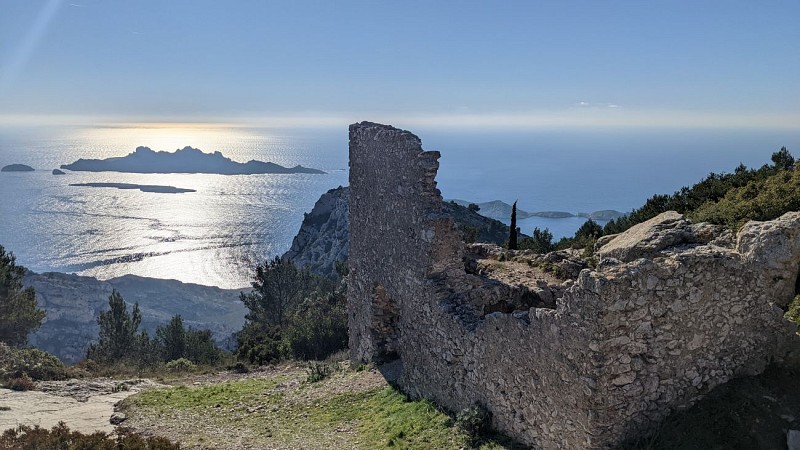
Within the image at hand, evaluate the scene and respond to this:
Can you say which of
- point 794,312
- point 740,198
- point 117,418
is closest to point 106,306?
point 117,418

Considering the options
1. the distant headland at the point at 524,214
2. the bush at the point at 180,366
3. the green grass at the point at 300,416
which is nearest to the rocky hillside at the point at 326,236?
the distant headland at the point at 524,214

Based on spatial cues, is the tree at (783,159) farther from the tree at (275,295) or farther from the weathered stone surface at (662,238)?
the tree at (275,295)

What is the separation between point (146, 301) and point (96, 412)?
2228 inches

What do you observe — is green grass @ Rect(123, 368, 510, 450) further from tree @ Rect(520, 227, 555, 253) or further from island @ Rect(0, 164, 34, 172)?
island @ Rect(0, 164, 34, 172)

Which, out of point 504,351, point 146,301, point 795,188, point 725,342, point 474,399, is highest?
point 795,188

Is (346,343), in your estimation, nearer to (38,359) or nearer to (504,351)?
(38,359)

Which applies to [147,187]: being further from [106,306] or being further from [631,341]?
[631,341]

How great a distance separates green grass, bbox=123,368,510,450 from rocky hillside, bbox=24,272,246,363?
99.3 feet

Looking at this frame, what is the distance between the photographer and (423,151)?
1098cm

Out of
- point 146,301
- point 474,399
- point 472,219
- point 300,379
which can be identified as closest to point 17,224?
point 146,301

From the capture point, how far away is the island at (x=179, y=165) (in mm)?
182125

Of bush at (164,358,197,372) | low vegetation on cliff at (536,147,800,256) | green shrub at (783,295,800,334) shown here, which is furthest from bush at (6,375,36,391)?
green shrub at (783,295,800,334)

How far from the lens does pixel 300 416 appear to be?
12.0 meters

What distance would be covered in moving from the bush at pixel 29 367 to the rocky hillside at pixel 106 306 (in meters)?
25.3
